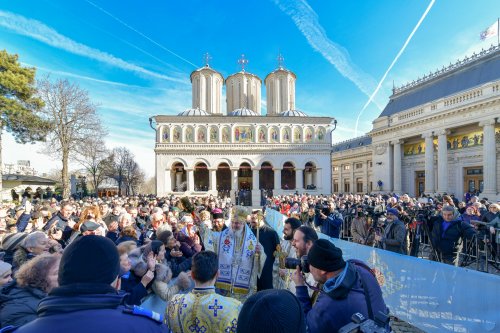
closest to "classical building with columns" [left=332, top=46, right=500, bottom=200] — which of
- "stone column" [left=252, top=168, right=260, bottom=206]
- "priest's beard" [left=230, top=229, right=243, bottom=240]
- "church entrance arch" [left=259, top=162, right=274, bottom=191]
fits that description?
"church entrance arch" [left=259, top=162, right=274, bottom=191]

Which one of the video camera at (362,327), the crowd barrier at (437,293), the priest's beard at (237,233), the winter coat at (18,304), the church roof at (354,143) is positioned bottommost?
the crowd barrier at (437,293)

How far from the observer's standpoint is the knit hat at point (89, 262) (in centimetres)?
141

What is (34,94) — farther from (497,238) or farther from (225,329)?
(497,238)

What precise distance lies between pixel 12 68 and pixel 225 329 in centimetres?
2842

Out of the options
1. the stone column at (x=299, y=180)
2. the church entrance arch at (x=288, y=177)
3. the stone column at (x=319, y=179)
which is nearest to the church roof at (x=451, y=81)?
the stone column at (x=319, y=179)

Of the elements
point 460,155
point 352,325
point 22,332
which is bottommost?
point 352,325

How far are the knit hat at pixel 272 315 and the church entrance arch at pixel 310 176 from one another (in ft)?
128

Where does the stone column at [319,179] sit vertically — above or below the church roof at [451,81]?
below

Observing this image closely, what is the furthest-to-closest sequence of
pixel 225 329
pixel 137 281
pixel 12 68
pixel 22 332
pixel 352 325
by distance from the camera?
pixel 12 68 < pixel 137 281 < pixel 225 329 < pixel 352 325 < pixel 22 332

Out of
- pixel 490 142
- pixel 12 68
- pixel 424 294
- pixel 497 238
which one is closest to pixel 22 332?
pixel 424 294

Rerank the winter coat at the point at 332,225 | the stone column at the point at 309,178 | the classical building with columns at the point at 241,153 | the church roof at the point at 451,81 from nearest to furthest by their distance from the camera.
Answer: the winter coat at the point at 332,225, the church roof at the point at 451,81, the classical building with columns at the point at 241,153, the stone column at the point at 309,178

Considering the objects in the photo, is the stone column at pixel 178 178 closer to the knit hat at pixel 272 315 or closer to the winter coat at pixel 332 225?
the winter coat at pixel 332 225

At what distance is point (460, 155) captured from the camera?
1115 inches

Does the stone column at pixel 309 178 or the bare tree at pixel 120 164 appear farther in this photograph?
the bare tree at pixel 120 164
